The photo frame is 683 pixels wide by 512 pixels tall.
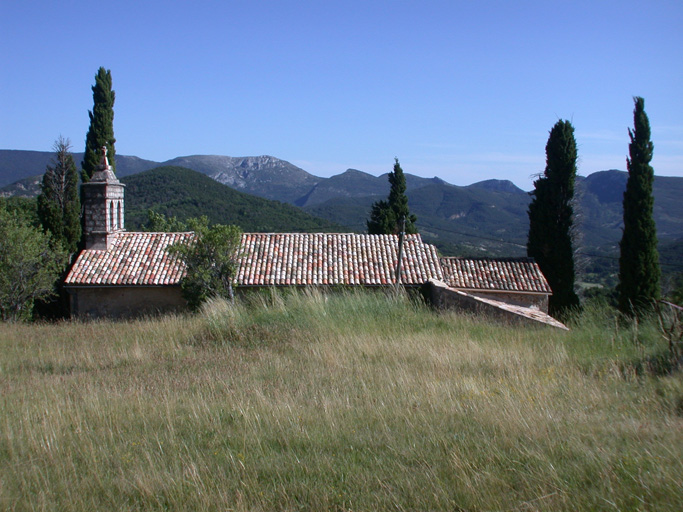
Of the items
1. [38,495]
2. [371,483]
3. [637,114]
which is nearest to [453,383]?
[371,483]

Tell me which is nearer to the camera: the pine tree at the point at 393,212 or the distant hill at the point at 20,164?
the pine tree at the point at 393,212

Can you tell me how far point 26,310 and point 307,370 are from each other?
16.2 meters

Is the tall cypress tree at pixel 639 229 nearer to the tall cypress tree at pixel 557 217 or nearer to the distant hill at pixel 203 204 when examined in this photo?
the tall cypress tree at pixel 557 217

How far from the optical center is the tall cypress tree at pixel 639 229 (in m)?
24.3

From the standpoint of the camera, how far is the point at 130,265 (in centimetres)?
1978

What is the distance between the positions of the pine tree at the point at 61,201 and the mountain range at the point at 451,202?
24.5 metres

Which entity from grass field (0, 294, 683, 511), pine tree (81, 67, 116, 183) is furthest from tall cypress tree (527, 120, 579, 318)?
pine tree (81, 67, 116, 183)

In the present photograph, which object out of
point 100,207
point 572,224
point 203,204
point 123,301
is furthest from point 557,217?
point 203,204

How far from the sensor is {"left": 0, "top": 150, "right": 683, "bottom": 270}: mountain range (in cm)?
6994

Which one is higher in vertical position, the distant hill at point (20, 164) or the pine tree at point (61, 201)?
the distant hill at point (20, 164)

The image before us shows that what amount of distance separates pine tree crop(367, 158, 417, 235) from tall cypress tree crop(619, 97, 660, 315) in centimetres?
1070

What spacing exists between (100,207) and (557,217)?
20.3 meters

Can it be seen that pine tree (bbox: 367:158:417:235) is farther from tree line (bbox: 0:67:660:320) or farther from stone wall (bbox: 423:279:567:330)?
stone wall (bbox: 423:279:567:330)

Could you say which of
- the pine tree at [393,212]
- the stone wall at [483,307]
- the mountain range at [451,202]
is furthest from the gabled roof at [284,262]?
the mountain range at [451,202]
